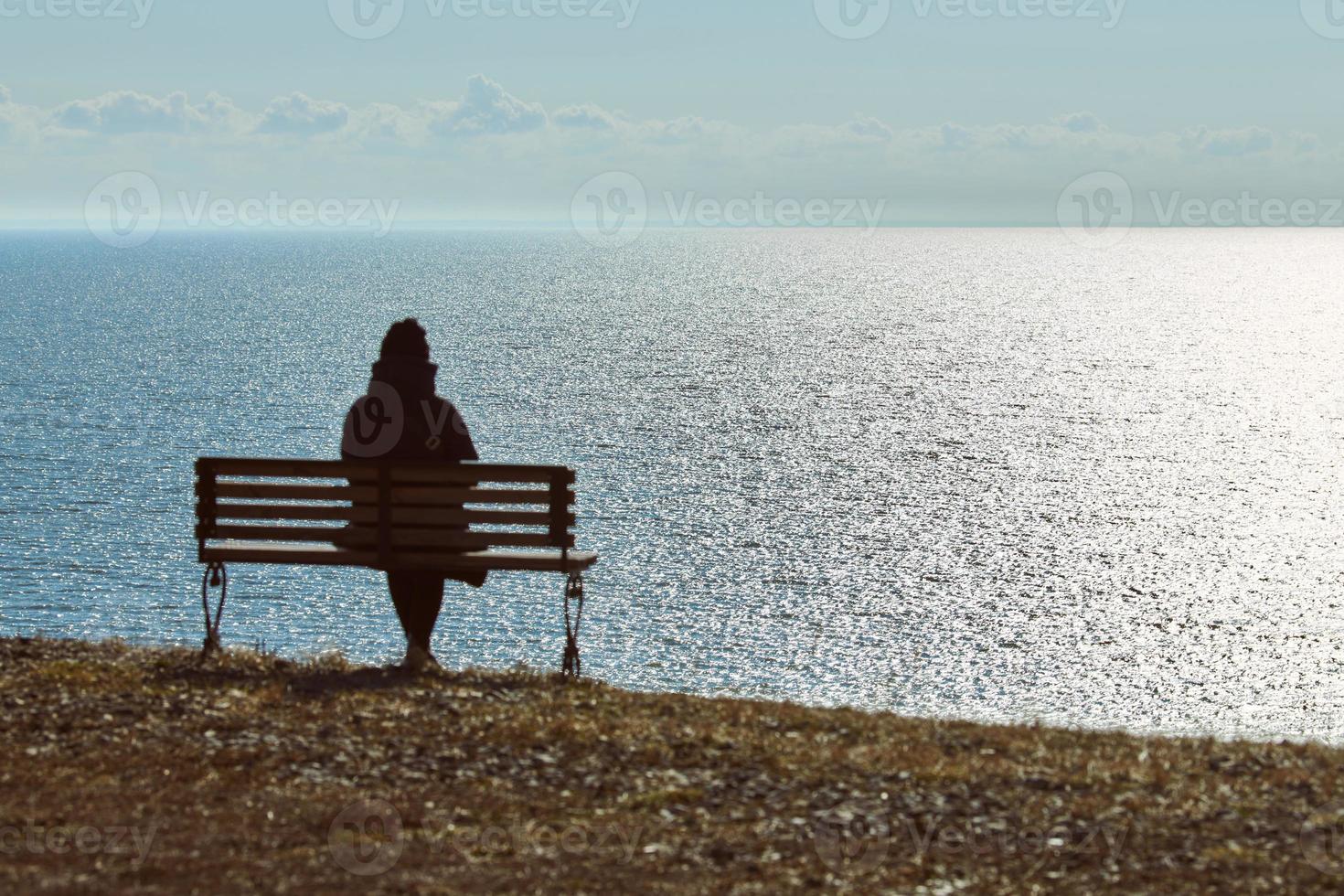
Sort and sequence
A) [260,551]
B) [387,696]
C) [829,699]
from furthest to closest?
[829,699] < [260,551] < [387,696]

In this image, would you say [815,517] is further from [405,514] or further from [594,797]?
[594,797]

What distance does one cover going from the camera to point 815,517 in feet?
193

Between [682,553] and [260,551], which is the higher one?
[260,551]

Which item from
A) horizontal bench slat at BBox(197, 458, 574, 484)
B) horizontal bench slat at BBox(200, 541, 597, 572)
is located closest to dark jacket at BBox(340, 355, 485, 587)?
horizontal bench slat at BBox(197, 458, 574, 484)

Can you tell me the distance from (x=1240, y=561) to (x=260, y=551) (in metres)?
48.7

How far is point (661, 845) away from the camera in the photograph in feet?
25.1

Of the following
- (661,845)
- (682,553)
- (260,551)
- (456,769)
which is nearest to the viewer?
(661,845)

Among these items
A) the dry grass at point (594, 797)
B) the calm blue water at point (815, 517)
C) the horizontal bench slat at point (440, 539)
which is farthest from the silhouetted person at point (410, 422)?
the calm blue water at point (815, 517)

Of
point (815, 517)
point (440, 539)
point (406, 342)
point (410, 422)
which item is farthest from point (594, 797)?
point (815, 517)

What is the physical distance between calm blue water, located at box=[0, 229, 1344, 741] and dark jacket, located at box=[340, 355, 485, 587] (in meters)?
4.93

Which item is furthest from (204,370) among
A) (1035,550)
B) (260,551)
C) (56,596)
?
(260,551)

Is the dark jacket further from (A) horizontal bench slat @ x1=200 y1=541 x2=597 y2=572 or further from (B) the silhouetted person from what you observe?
(A) horizontal bench slat @ x1=200 y1=541 x2=597 y2=572

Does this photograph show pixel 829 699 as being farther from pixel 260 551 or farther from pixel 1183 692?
pixel 260 551

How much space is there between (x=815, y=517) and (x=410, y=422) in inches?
1854
